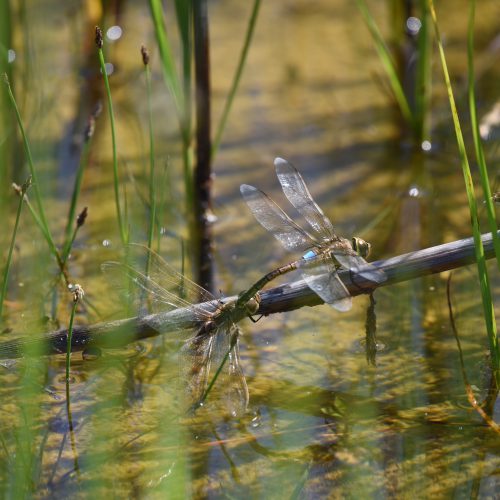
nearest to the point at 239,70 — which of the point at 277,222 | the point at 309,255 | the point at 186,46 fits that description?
the point at 186,46

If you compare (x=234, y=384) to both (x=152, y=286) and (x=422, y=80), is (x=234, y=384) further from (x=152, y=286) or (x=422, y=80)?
(x=422, y=80)

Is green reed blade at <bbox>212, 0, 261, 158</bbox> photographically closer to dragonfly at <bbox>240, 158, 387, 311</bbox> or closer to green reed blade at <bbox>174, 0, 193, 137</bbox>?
green reed blade at <bbox>174, 0, 193, 137</bbox>

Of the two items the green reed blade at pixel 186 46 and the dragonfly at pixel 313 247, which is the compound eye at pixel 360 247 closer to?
the dragonfly at pixel 313 247

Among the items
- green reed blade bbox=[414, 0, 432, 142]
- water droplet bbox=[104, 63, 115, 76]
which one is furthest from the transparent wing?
water droplet bbox=[104, 63, 115, 76]

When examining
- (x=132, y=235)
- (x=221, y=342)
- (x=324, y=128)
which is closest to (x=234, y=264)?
(x=132, y=235)

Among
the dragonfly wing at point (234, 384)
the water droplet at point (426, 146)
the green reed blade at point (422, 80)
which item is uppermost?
the green reed blade at point (422, 80)

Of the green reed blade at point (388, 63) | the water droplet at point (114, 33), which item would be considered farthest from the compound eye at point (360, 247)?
the water droplet at point (114, 33)
